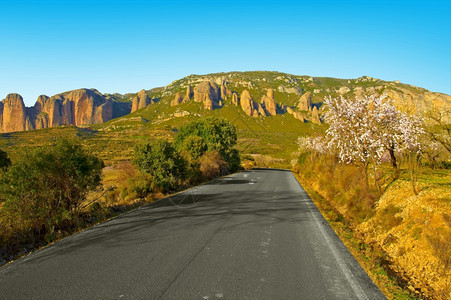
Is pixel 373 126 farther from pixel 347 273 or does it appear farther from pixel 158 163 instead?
pixel 158 163

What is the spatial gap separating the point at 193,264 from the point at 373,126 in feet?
32.4

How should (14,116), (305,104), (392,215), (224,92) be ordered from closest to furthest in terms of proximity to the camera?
(392,215), (305,104), (224,92), (14,116)

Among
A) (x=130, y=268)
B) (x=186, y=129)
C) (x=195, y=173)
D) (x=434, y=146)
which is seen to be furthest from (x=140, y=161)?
(x=186, y=129)

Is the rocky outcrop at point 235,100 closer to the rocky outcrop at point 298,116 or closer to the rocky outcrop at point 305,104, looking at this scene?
the rocky outcrop at point 298,116

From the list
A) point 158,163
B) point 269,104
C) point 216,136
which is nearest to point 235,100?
point 269,104

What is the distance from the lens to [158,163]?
55.7 ft

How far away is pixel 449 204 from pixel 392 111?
6.53m

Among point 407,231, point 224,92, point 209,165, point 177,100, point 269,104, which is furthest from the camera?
point 224,92

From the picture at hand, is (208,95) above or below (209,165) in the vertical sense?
above

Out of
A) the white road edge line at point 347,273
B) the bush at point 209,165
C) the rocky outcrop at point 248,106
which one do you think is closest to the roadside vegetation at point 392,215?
the white road edge line at point 347,273

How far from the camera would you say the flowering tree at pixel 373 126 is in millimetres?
11273

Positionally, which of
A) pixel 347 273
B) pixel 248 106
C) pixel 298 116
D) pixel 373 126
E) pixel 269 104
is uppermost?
pixel 269 104

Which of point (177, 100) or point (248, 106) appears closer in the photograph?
point (248, 106)

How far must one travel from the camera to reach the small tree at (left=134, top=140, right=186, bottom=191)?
1667 centimetres
